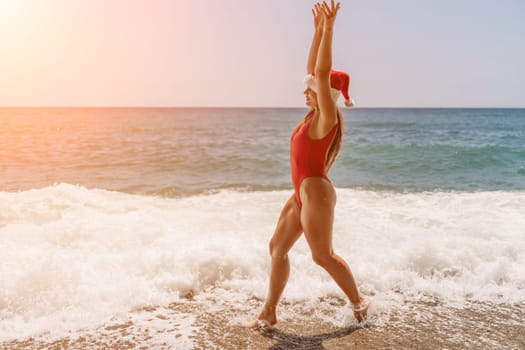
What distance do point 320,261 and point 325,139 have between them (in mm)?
875

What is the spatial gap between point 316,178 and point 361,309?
44.8 inches

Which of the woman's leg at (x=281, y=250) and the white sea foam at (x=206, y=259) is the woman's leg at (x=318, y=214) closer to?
the woman's leg at (x=281, y=250)

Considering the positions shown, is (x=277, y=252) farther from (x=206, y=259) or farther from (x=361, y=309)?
(x=206, y=259)

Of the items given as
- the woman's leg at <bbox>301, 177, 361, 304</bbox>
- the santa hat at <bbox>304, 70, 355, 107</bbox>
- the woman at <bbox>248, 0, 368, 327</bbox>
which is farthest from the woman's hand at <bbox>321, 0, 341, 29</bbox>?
the woman's leg at <bbox>301, 177, 361, 304</bbox>

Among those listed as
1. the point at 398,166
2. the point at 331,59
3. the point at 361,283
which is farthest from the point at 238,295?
the point at 398,166

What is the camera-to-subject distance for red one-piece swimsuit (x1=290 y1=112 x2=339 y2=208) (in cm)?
317

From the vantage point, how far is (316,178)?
323 cm

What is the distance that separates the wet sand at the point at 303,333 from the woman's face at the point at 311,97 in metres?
1.69

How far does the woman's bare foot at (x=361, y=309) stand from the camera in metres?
3.58

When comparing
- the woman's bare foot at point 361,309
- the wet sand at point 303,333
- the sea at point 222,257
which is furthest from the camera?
the sea at point 222,257

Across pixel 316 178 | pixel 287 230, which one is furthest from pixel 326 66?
pixel 287 230

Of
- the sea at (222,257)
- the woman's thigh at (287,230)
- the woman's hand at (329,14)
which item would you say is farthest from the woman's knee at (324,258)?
the woman's hand at (329,14)

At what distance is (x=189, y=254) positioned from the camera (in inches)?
189

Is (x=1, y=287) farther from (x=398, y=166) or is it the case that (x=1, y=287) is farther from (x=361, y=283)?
(x=398, y=166)
